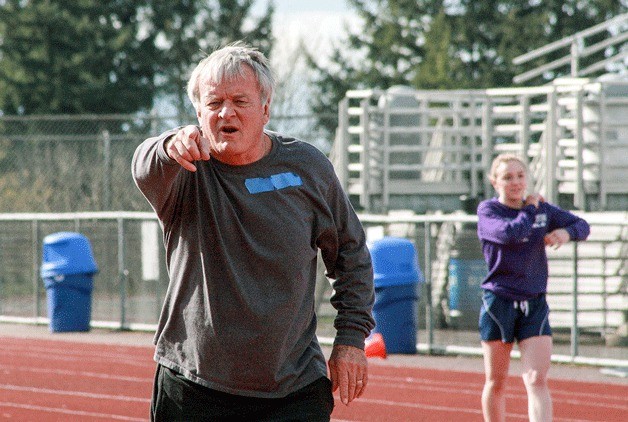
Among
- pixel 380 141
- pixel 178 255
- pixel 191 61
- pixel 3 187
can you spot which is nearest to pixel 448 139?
pixel 380 141

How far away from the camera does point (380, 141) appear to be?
17516 millimetres

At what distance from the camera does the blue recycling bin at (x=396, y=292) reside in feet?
42.2

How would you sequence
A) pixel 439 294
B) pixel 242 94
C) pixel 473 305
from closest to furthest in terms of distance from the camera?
pixel 242 94 → pixel 473 305 → pixel 439 294

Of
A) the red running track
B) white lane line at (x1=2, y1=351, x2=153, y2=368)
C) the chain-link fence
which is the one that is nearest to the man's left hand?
the red running track

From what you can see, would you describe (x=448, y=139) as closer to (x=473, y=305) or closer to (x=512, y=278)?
(x=473, y=305)

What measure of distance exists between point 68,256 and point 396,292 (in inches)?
178

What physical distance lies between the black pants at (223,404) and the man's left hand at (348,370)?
86 mm

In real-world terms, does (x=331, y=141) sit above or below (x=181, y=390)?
above

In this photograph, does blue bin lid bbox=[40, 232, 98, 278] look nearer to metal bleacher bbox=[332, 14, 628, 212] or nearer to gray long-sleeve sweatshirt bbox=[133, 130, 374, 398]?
metal bleacher bbox=[332, 14, 628, 212]

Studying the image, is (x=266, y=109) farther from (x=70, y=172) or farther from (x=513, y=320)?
(x=70, y=172)

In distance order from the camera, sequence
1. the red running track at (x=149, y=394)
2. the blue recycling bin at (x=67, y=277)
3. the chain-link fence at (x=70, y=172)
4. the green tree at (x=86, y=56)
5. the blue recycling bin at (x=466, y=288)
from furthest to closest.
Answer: the green tree at (x=86, y=56), the chain-link fence at (x=70, y=172), the blue recycling bin at (x=67, y=277), the blue recycling bin at (x=466, y=288), the red running track at (x=149, y=394)

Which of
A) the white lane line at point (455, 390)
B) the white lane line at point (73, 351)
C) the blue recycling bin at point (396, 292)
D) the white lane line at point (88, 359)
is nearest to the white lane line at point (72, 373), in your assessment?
the white lane line at point (88, 359)

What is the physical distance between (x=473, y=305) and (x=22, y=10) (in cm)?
2421

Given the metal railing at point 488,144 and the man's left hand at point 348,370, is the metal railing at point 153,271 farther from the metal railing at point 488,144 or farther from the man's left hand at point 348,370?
the man's left hand at point 348,370
